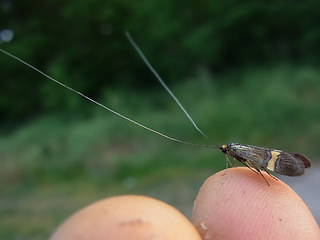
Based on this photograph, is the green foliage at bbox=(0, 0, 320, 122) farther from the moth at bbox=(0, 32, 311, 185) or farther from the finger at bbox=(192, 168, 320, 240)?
the finger at bbox=(192, 168, 320, 240)

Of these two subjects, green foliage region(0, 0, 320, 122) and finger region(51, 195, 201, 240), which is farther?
green foliage region(0, 0, 320, 122)

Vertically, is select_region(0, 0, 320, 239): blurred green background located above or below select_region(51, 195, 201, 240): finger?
above

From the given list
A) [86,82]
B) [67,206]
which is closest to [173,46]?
[86,82]

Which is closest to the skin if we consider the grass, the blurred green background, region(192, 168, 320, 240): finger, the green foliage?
region(192, 168, 320, 240): finger

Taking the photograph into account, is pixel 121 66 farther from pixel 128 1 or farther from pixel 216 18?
pixel 216 18

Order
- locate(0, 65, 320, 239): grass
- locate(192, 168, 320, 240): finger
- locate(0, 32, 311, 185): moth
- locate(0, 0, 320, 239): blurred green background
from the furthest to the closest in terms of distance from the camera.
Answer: locate(0, 0, 320, 239): blurred green background < locate(0, 65, 320, 239): grass < locate(0, 32, 311, 185): moth < locate(192, 168, 320, 240): finger

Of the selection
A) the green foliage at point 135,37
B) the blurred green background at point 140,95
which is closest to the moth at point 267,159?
the blurred green background at point 140,95
